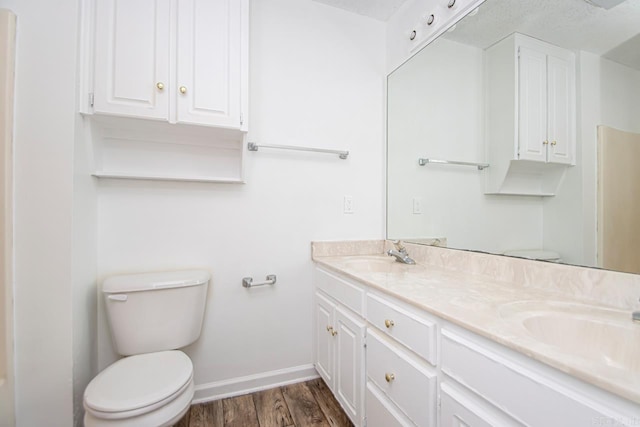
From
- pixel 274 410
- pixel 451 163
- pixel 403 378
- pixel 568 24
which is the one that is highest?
pixel 568 24

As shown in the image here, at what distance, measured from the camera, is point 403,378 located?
0.93 m

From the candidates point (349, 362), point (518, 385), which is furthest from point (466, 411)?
point (349, 362)

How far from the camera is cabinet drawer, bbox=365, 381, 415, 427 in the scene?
0.94 m

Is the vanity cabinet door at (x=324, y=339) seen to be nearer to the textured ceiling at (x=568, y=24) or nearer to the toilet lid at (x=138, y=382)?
the toilet lid at (x=138, y=382)

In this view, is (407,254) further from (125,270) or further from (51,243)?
(51,243)

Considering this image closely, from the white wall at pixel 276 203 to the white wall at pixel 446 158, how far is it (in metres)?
0.15

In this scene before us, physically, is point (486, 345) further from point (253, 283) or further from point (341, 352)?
point (253, 283)

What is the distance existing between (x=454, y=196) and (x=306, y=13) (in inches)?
60.0

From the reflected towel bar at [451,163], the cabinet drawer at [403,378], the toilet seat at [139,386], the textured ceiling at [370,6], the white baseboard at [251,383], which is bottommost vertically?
the white baseboard at [251,383]

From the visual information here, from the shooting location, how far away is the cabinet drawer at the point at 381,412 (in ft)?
3.09

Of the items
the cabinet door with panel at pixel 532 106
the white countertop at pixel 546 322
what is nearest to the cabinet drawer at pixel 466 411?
the white countertop at pixel 546 322

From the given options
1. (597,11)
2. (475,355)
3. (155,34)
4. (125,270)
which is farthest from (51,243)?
(597,11)

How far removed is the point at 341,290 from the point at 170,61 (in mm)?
1425

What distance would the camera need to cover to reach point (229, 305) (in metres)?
1.64
